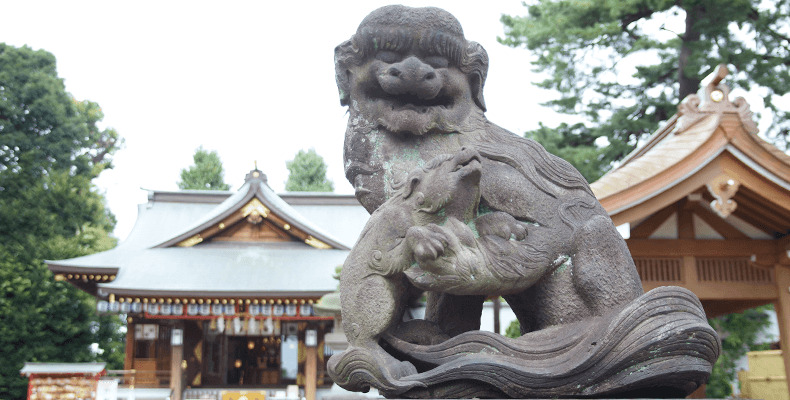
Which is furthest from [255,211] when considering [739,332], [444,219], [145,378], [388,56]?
[444,219]

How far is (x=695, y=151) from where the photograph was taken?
5.55 m

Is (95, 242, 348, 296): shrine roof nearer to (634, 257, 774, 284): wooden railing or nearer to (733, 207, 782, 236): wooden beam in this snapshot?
(634, 257, 774, 284): wooden railing

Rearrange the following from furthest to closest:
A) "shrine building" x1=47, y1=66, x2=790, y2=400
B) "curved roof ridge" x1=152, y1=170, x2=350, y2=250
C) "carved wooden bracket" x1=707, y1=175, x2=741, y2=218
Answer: "curved roof ridge" x1=152, y1=170, x2=350, y2=250, "shrine building" x1=47, y1=66, x2=790, y2=400, "carved wooden bracket" x1=707, y1=175, x2=741, y2=218

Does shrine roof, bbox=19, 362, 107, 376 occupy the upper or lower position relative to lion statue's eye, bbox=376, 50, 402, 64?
lower

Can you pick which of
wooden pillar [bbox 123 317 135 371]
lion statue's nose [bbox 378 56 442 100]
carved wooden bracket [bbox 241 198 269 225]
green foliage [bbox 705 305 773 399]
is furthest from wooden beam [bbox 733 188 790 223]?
wooden pillar [bbox 123 317 135 371]

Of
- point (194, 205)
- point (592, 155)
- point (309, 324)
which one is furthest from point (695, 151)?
point (194, 205)

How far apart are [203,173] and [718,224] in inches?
957

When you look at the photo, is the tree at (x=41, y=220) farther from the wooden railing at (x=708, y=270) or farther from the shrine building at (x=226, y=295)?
the wooden railing at (x=708, y=270)

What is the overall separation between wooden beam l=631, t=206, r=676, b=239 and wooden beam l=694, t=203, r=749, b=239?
35cm

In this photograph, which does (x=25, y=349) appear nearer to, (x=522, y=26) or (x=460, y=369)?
(x=522, y=26)

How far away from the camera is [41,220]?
16172 millimetres

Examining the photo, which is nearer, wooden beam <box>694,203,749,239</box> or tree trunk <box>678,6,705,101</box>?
wooden beam <box>694,203,749,239</box>

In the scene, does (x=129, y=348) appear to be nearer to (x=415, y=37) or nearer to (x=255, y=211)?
(x=255, y=211)

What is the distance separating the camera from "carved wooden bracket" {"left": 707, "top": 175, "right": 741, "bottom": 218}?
5.54 metres
